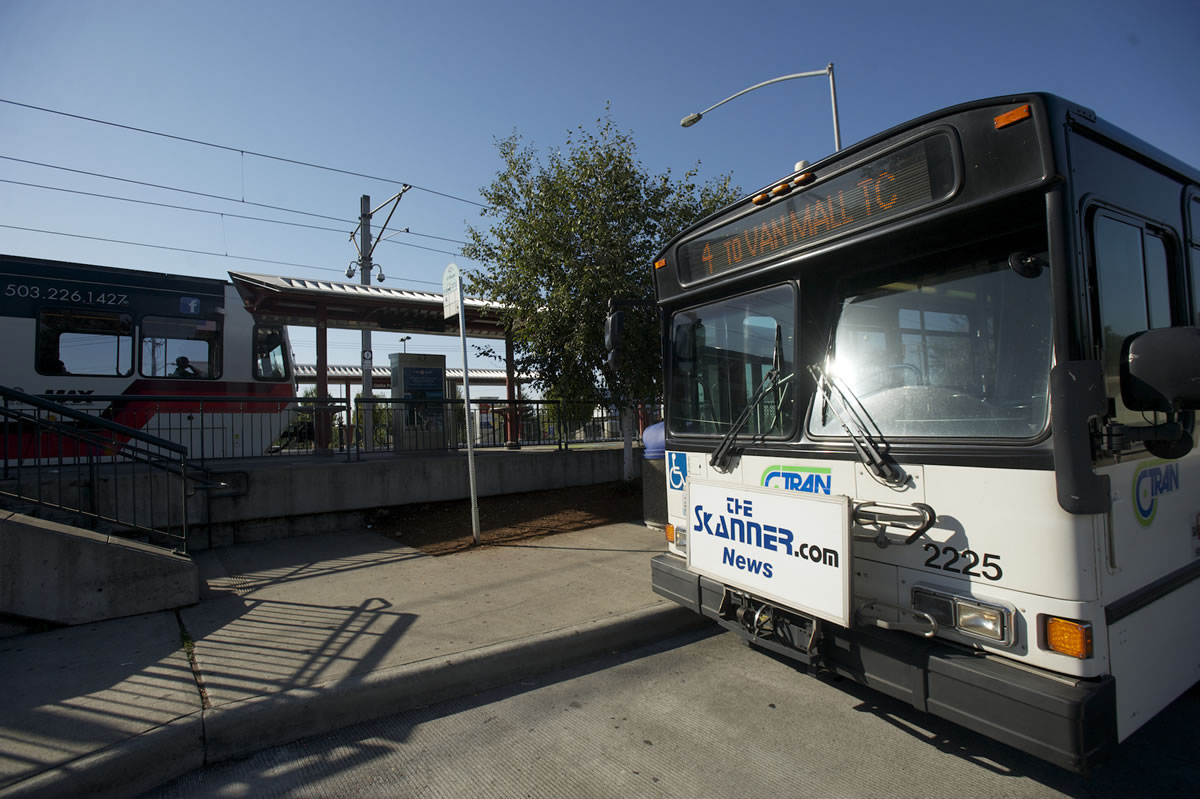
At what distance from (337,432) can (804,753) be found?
826 centimetres

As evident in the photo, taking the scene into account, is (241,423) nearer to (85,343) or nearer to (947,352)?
(85,343)

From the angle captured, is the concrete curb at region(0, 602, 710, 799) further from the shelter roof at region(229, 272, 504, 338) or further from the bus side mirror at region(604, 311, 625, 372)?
the shelter roof at region(229, 272, 504, 338)

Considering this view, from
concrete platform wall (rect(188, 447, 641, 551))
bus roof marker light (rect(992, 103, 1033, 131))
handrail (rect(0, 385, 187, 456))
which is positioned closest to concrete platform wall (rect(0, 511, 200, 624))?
handrail (rect(0, 385, 187, 456))

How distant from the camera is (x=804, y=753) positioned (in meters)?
3.21

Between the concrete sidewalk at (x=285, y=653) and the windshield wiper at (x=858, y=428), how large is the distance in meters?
2.55

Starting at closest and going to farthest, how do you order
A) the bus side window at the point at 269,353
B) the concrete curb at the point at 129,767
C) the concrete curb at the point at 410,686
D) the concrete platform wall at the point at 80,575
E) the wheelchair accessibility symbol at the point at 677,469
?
the concrete curb at the point at 129,767 < the concrete curb at the point at 410,686 < the wheelchair accessibility symbol at the point at 677,469 < the concrete platform wall at the point at 80,575 < the bus side window at the point at 269,353

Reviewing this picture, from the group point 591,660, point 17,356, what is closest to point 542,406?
point 591,660

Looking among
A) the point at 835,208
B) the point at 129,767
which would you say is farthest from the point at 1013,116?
the point at 129,767

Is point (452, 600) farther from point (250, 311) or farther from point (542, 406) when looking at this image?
point (250, 311)

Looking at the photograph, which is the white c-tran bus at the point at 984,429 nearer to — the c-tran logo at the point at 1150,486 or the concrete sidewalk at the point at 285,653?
the c-tran logo at the point at 1150,486

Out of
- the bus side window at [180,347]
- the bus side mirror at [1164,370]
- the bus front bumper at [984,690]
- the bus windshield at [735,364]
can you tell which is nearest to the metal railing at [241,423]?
the bus side window at [180,347]

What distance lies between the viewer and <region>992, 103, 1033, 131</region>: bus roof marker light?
249cm

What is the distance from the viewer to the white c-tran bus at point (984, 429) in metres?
2.38

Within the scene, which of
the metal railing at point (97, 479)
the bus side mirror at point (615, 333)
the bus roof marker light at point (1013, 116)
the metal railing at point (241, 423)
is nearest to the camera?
the bus roof marker light at point (1013, 116)
